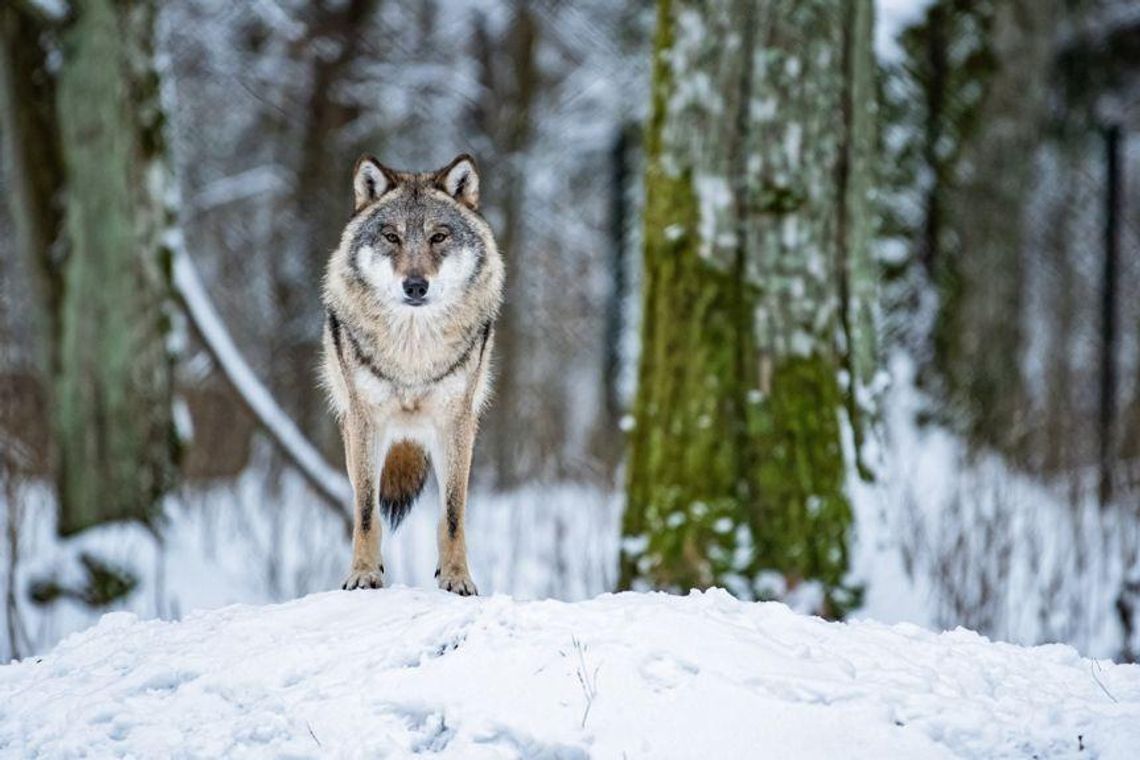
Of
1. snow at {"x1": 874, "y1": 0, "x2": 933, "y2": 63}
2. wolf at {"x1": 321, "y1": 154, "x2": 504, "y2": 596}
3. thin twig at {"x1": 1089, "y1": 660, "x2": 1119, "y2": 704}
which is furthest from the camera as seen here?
snow at {"x1": 874, "y1": 0, "x2": 933, "y2": 63}

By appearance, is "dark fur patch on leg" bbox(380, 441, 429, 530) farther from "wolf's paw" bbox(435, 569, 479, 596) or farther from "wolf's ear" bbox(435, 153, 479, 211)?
"wolf's ear" bbox(435, 153, 479, 211)

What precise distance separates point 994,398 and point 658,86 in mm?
5058

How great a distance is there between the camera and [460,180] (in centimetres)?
442

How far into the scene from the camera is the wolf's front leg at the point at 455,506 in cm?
429

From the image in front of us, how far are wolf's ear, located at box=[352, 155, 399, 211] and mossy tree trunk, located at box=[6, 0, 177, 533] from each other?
3.26m

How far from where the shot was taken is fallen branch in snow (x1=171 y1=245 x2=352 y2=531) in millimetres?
7117

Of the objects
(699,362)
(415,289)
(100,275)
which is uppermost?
(100,275)

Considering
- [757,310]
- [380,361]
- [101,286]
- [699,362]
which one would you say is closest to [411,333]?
[380,361]

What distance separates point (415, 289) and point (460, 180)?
530mm

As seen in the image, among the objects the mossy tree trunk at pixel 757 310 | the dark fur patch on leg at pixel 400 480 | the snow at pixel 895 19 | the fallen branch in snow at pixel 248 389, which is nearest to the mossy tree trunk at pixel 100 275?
the fallen branch in snow at pixel 248 389

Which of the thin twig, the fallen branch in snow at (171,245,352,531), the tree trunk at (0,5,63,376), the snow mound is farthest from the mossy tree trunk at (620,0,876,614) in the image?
the tree trunk at (0,5,63,376)

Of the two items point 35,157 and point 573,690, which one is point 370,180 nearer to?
point 573,690

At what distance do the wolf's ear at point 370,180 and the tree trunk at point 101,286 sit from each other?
10.7ft

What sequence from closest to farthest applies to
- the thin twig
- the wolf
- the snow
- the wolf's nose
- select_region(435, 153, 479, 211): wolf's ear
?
the thin twig < the wolf's nose < the wolf < select_region(435, 153, 479, 211): wolf's ear < the snow
